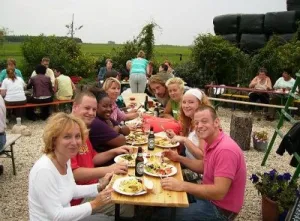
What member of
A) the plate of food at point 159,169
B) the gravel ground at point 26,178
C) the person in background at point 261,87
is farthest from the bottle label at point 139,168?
the person in background at point 261,87

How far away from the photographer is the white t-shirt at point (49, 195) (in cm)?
216

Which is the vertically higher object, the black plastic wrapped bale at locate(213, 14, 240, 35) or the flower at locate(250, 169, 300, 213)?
the black plastic wrapped bale at locate(213, 14, 240, 35)

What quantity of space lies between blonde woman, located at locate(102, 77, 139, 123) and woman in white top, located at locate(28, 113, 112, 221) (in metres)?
2.19

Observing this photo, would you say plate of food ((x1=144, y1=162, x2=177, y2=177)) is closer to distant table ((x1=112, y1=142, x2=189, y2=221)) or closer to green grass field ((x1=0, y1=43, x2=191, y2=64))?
distant table ((x1=112, y1=142, x2=189, y2=221))

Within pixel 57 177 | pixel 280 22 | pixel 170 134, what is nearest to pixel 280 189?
pixel 170 134

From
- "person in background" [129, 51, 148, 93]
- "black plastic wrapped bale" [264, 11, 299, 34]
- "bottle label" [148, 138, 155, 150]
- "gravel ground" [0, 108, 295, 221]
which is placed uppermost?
"black plastic wrapped bale" [264, 11, 299, 34]

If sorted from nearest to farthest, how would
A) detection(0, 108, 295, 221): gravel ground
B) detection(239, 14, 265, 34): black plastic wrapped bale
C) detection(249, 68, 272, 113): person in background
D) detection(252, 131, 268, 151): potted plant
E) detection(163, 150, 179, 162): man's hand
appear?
detection(163, 150, 179, 162): man's hand
detection(0, 108, 295, 221): gravel ground
detection(252, 131, 268, 151): potted plant
detection(249, 68, 272, 113): person in background
detection(239, 14, 265, 34): black plastic wrapped bale

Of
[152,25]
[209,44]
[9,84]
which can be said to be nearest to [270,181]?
[9,84]

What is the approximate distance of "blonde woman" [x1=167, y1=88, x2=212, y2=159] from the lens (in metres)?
3.56

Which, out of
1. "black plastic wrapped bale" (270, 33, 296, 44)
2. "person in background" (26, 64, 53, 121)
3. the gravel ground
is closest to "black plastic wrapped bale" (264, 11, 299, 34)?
"black plastic wrapped bale" (270, 33, 296, 44)

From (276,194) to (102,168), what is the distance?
2.25 m

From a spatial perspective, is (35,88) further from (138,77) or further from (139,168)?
(139,168)

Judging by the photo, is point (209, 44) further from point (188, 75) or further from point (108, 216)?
point (108, 216)

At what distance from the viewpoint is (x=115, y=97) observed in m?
5.05
